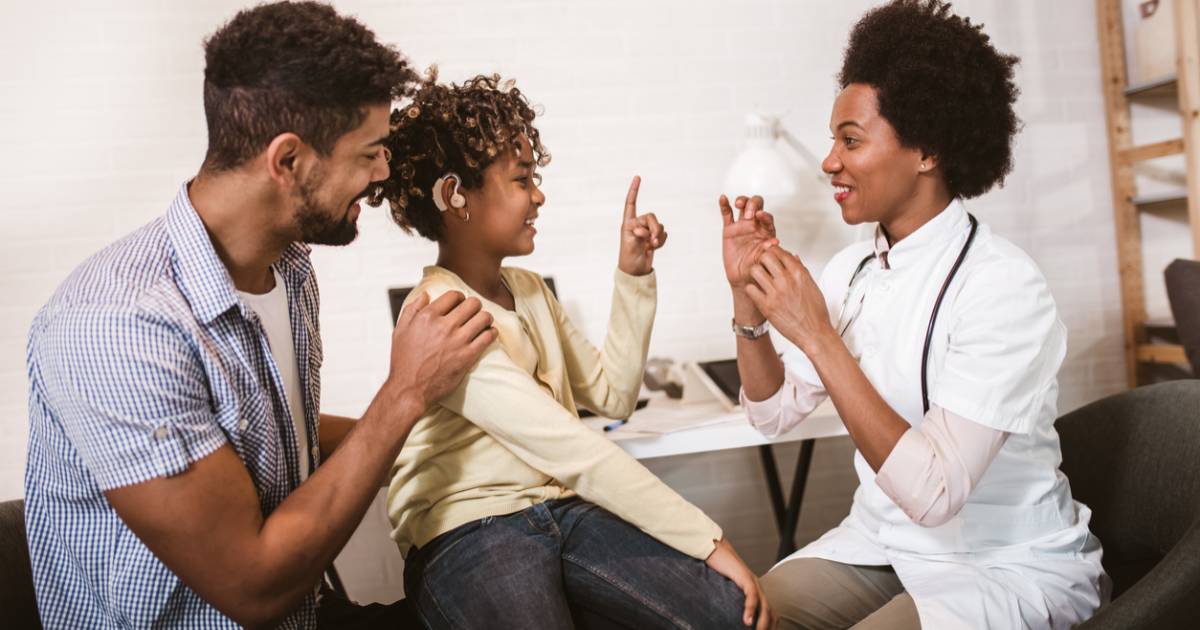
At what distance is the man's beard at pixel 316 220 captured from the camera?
122 cm

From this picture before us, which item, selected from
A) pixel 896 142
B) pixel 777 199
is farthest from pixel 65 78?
pixel 896 142

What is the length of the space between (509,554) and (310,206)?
0.57m

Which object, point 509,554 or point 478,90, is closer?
point 509,554

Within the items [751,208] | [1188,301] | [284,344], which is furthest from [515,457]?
[1188,301]

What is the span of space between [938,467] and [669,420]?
34.5 inches

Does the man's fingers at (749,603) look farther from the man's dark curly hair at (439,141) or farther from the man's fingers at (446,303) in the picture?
the man's dark curly hair at (439,141)

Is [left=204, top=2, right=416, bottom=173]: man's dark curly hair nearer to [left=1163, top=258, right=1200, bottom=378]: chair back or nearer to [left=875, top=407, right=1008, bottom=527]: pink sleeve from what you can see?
[left=875, top=407, right=1008, bottom=527]: pink sleeve

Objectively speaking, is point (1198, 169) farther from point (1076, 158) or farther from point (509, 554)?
point (509, 554)

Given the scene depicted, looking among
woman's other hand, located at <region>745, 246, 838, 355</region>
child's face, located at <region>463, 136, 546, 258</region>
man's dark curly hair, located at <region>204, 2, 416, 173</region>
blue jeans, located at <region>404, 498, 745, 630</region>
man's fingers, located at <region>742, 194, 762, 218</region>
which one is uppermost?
man's dark curly hair, located at <region>204, 2, 416, 173</region>

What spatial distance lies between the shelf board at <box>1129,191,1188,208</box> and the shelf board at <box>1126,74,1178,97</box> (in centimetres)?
34

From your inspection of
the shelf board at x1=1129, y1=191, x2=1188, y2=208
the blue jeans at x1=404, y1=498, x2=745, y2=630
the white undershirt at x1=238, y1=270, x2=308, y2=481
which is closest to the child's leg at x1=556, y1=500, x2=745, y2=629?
the blue jeans at x1=404, y1=498, x2=745, y2=630

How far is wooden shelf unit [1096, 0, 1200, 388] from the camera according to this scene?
8.98ft

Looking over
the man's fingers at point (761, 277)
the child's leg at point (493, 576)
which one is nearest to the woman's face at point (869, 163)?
the man's fingers at point (761, 277)

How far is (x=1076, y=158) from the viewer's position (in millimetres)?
3002
